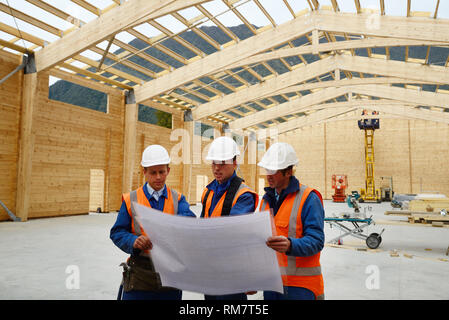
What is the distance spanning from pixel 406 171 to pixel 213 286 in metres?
31.0

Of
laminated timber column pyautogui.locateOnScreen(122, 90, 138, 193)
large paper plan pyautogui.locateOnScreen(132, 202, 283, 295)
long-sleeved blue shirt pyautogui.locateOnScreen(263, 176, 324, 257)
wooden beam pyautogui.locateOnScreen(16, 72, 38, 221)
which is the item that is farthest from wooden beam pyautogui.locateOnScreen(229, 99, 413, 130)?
large paper plan pyautogui.locateOnScreen(132, 202, 283, 295)

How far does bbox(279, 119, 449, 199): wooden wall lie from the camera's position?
27797mm

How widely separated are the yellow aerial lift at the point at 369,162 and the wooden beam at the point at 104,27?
21453 millimetres

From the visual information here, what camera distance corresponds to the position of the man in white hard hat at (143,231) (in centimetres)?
240

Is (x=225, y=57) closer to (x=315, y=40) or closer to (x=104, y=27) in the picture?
(x=315, y=40)

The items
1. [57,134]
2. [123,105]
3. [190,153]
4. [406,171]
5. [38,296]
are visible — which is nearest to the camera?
[38,296]

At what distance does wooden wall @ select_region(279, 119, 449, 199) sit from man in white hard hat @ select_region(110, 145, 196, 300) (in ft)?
99.2

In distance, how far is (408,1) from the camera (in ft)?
37.1

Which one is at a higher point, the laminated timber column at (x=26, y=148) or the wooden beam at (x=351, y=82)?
the wooden beam at (x=351, y=82)

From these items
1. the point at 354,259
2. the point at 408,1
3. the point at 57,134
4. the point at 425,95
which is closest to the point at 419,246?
the point at 354,259

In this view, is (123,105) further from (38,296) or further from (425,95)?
(425,95)

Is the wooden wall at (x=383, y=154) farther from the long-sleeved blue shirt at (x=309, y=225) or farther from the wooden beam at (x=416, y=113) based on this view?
the long-sleeved blue shirt at (x=309, y=225)

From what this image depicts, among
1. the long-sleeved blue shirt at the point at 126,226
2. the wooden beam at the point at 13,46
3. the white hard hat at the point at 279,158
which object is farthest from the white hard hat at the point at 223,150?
the wooden beam at the point at 13,46

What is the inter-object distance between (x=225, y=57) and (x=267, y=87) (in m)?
4.88
